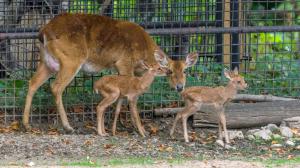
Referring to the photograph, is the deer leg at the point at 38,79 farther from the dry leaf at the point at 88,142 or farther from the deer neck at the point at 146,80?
the dry leaf at the point at 88,142

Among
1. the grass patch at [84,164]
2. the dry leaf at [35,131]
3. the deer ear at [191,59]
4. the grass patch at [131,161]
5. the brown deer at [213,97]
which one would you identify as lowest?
the grass patch at [131,161]

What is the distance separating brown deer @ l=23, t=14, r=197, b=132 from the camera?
12352mm

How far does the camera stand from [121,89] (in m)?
12.1

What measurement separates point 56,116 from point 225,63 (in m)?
2.47

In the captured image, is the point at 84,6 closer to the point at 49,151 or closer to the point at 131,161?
the point at 49,151

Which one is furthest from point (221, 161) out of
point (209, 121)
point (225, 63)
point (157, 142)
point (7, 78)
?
point (7, 78)

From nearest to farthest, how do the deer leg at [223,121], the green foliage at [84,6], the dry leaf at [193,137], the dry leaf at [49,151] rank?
the dry leaf at [49,151], the deer leg at [223,121], the dry leaf at [193,137], the green foliage at [84,6]

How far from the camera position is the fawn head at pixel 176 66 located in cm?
1226

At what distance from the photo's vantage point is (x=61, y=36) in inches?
488

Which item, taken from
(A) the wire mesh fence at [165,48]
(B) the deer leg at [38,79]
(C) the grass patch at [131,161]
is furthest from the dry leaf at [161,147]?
(B) the deer leg at [38,79]

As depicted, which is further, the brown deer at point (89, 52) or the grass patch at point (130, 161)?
the brown deer at point (89, 52)

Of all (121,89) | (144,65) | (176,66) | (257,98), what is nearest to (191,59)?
(176,66)

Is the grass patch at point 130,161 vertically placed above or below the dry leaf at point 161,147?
below

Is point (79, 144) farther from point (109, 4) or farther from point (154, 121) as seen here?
point (109, 4)
